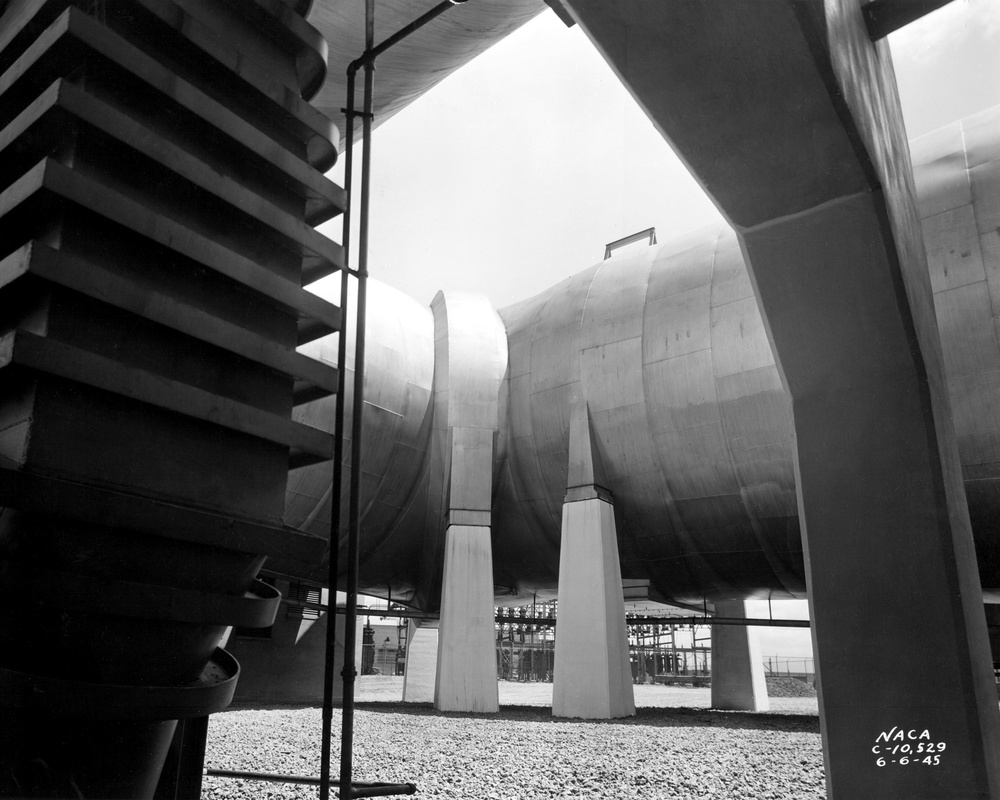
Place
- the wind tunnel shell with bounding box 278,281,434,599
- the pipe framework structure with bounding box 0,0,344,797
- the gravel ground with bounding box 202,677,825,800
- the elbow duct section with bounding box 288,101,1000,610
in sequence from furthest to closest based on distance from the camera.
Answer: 1. the wind tunnel shell with bounding box 278,281,434,599
2. the elbow duct section with bounding box 288,101,1000,610
3. the gravel ground with bounding box 202,677,825,800
4. the pipe framework structure with bounding box 0,0,344,797

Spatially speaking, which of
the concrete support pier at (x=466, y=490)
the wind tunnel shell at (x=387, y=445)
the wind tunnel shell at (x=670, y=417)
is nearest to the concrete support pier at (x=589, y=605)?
the wind tunnel shell at (x=670, y=417)

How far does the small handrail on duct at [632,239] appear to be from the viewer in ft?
66.8

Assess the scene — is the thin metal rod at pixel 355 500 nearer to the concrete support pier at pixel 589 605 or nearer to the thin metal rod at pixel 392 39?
the thin metal rod at pixel 392 39

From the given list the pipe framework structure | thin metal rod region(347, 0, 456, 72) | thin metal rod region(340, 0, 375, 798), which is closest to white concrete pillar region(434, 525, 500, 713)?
thin metal rod region(340, 0, 375, 798)

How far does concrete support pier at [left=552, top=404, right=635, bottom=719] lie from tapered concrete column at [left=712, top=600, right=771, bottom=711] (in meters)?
7.81

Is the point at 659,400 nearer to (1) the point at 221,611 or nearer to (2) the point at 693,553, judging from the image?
(2) the point at 693,553

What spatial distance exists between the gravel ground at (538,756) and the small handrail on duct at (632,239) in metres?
11.6

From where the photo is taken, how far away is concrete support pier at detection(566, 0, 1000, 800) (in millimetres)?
3328

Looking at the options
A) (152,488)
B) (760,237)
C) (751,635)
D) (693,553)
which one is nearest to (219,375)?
(152,488)

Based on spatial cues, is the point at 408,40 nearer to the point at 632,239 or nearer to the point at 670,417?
the point at 670,417

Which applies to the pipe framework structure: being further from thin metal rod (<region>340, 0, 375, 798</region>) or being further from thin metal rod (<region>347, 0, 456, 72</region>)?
thin metal rod (<region>347, 0, 456, 72</region>)

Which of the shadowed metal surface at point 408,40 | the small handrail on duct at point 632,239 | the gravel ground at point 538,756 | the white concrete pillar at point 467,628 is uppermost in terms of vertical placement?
the small handrail on duct at point 632,239

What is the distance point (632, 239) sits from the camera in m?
20.7

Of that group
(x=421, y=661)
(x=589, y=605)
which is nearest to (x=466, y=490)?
(x=589, y=605)
